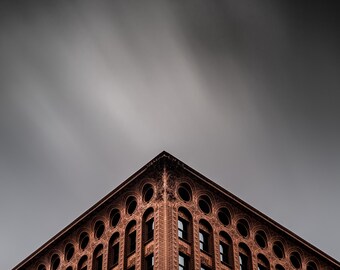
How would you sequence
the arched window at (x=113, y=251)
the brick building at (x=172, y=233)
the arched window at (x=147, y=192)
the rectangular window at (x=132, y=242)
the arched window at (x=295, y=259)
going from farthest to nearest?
the arched window at (x=295, y=259), the arched window at (x=147, y=192), the arched window at (x=113, y=251), the rectangular window at (x=132, y=242), the brick building at (x=172, y=233)

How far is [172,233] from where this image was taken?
2421 inches

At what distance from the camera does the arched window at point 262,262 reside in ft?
230

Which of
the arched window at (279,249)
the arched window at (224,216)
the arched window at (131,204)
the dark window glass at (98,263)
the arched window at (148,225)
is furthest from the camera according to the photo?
the arched window at (279,249)

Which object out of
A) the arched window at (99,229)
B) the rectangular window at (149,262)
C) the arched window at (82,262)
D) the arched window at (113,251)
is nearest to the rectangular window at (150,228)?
the rectangular window at (149,262)

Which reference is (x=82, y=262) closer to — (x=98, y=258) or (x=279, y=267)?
(x=98, y=258)

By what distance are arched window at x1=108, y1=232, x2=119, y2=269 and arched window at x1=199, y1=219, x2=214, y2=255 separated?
8.22 metres

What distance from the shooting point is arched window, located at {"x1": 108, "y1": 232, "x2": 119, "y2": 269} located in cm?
6588

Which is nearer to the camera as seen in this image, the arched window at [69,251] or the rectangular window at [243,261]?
the rectangular window at [243,261]

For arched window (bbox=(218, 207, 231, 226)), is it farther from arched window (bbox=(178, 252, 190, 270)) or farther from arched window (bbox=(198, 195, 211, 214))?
arched window (bbox=(178, 252, 190, 270))

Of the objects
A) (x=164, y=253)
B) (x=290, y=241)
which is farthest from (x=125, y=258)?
(x=290, y=241)

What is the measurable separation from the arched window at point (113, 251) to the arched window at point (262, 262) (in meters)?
14.5

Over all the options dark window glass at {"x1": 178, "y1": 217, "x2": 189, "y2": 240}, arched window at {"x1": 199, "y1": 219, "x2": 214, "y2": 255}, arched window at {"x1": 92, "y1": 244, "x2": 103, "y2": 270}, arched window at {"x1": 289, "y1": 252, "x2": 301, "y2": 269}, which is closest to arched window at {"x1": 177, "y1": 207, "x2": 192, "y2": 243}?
dark window glass at {"x1": 178, "y1": 217, "x2": 189, "y2": 240}

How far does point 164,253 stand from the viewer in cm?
5956

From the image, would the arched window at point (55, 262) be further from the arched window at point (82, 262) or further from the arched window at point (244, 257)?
the arched window at point (244, 257)
